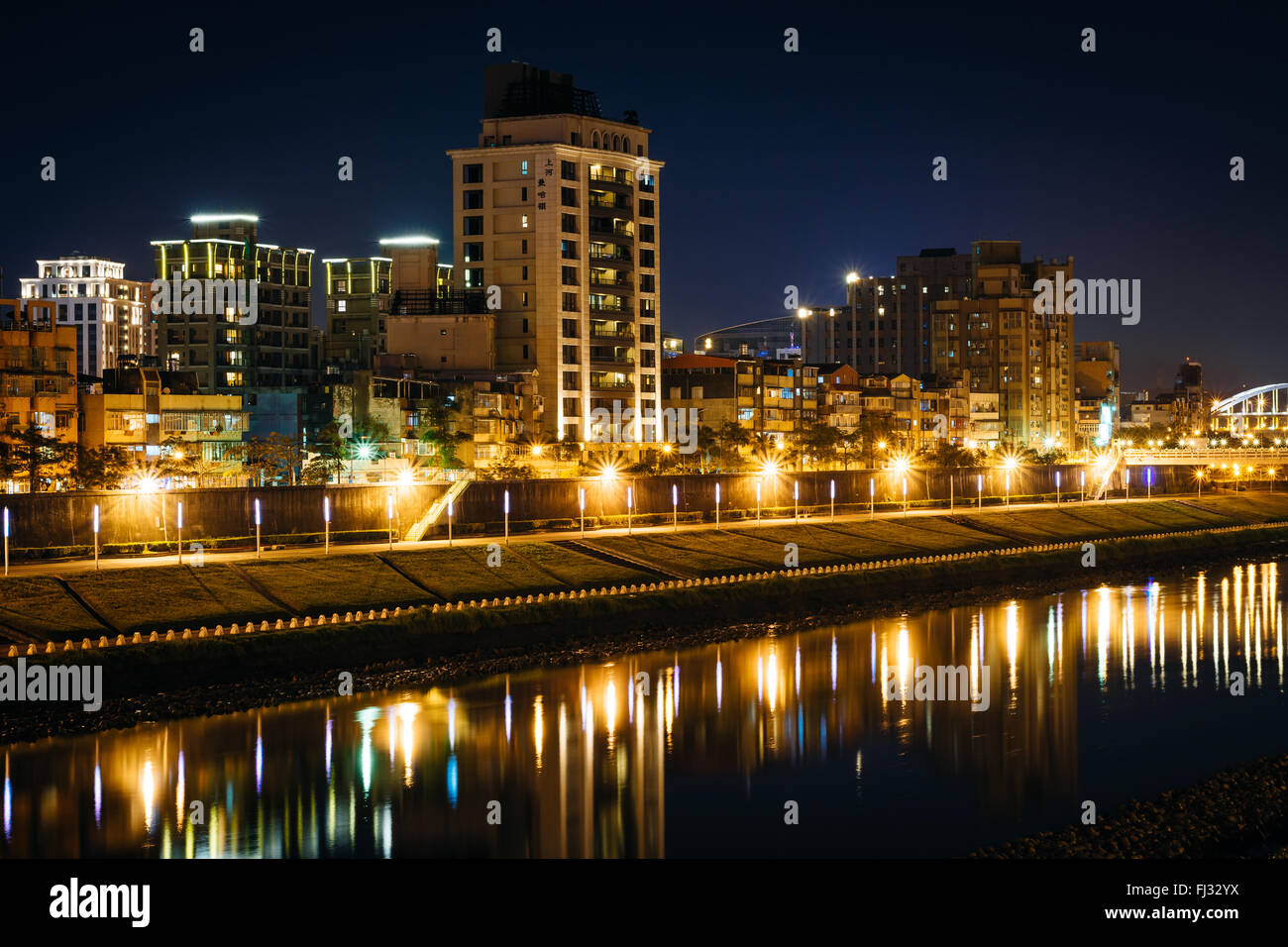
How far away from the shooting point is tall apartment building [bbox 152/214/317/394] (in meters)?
129

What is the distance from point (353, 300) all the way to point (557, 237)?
49257mm

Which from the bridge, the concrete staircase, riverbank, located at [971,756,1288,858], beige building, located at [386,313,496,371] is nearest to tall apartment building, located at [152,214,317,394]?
beige building, located at [386,313,496,371]

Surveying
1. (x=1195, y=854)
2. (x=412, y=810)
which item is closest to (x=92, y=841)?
(x=412, y=810)

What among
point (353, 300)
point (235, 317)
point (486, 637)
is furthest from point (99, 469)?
point (353, 300)

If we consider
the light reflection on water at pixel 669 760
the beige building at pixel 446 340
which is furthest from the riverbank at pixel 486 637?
the beige building at pixel 446 340

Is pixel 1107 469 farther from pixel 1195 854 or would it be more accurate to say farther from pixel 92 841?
pixel 92 841

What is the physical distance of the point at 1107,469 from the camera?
12025 centimetres

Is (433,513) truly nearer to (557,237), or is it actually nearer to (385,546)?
(385,546)

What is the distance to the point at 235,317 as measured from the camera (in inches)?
5148

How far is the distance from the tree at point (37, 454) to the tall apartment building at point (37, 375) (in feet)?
8.29

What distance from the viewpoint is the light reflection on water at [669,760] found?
29.0m

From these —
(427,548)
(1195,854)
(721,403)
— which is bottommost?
(1195,854)

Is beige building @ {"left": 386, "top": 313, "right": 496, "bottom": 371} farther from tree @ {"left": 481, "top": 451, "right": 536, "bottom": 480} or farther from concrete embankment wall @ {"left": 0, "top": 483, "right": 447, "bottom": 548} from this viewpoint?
concrete embankment wall @ {"left": 0, "top": 483, "right": 447, "bottom": 548}
